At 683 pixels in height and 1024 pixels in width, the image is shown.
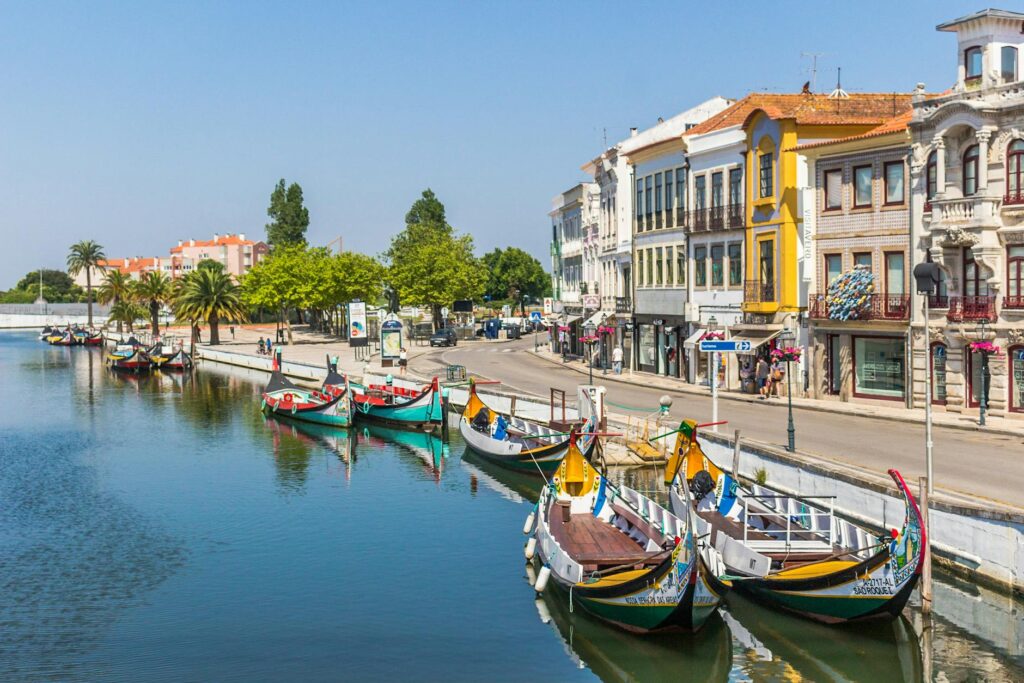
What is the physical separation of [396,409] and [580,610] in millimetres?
31901

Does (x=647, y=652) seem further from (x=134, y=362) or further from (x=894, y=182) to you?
(x=134, y=362)

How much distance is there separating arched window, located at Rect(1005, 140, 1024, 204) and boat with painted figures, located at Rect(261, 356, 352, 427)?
31.6 m

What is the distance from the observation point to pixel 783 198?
51.7m

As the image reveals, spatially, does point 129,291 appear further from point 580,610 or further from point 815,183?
point 580,610

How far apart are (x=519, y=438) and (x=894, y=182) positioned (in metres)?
19.2

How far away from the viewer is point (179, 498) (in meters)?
39.2

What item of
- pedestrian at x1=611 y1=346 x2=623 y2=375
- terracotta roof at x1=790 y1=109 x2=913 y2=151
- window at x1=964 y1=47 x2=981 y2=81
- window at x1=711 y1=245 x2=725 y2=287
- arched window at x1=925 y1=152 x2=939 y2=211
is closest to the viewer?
window at x1=964 y1=47 x2=981 y2=81

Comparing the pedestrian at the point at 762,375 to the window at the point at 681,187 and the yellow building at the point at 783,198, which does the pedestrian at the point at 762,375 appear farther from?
the window at the point at 681,187

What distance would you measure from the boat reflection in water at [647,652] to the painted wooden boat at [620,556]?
363 mm

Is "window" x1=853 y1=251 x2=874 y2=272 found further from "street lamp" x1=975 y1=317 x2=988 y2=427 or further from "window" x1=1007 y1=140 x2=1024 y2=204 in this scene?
"window" x1=1007 y1=140 x2=1024 y2=204

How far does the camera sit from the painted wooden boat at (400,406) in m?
54.4

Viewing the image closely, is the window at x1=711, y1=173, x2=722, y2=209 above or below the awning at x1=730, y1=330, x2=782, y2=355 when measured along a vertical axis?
above

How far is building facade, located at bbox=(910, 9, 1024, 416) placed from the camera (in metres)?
41.4

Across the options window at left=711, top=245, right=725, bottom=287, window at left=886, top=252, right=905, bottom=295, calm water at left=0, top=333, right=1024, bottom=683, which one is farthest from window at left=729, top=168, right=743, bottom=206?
calm water at left=0, top=333, right=1024, bottom=683
